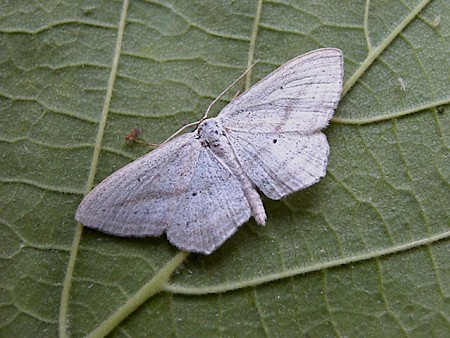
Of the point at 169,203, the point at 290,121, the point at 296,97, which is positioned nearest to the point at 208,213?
the point at 169,203

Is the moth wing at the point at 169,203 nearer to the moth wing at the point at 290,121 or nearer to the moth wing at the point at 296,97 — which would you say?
the moth wing at the point at 290,121

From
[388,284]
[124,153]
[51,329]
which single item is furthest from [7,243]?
[388,284]

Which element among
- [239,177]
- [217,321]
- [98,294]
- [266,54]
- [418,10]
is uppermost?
[418,10]

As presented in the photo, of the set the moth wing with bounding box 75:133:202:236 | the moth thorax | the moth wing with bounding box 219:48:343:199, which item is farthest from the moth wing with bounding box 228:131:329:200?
the moth wing with bounding box 75:133:202:236

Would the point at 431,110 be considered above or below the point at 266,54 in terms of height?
above

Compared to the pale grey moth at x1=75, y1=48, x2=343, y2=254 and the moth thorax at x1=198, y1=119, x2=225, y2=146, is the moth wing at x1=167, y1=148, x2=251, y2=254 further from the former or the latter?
the moth thorax at x1=198, y1=119, x2=225, y2=146

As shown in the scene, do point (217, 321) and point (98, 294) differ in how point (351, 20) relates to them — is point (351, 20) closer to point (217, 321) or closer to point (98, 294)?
point (217, 321)

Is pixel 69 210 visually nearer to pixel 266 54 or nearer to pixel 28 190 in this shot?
pixel 28 190
